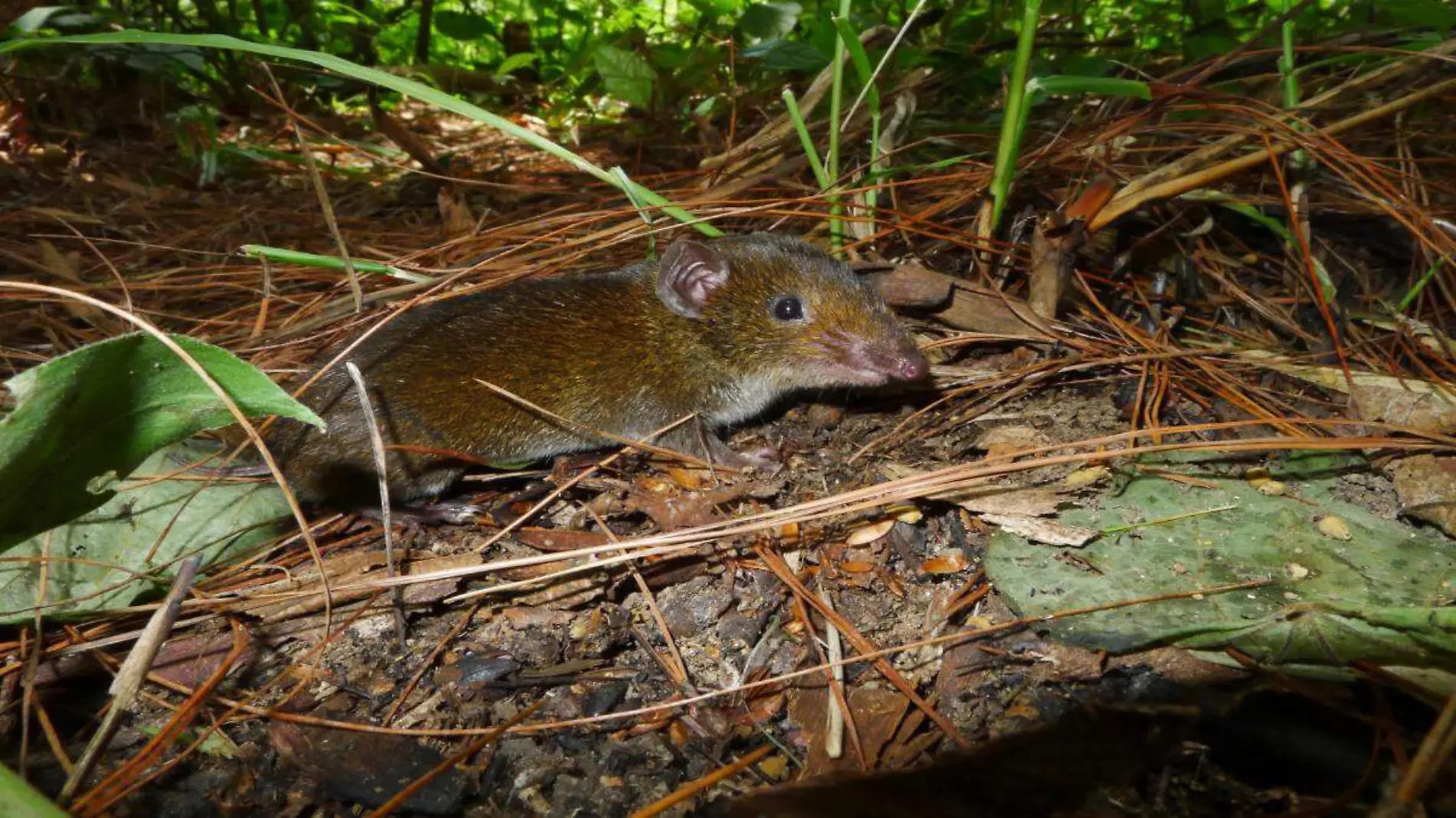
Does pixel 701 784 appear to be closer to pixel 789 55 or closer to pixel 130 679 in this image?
pixel 130 679

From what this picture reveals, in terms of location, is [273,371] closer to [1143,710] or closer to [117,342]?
[117,342]

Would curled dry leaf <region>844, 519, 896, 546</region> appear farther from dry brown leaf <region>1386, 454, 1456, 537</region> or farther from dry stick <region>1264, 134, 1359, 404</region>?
dry stick <region>1264, 134, 1359, 404</region>

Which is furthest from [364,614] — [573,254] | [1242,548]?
[1242,548]

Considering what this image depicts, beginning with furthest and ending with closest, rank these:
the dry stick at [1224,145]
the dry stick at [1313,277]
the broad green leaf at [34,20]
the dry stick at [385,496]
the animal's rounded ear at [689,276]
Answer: the broad green leaf at [34,20] < the animal's rounded ear at [689,276] < the dry stick at [1224,145] < the dry stick at [1313,277] < the dry stick at [385,496]

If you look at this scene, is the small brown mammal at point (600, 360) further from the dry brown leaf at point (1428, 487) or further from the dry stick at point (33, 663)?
the dry brown leaf at point (1428, 487)

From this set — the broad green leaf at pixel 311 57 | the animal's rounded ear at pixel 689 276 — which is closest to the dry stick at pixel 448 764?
the broad green leaf at pixel 311 57

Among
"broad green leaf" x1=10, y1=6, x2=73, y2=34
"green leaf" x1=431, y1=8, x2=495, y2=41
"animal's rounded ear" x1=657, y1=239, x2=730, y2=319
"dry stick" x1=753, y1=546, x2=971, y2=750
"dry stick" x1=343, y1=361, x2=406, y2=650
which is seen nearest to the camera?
A: "dry stick" x1=753, y1=546, x2=971, y2=750

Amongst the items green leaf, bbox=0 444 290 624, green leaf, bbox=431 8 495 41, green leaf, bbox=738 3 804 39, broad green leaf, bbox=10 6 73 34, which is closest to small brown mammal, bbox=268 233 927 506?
green leaf, bbox=0 444 290 624
